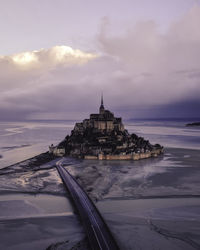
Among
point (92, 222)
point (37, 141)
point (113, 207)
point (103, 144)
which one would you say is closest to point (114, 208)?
point (113, 207)

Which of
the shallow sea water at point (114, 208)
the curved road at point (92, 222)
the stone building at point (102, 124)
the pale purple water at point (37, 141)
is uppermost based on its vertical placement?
the stone building at point (102, 124)

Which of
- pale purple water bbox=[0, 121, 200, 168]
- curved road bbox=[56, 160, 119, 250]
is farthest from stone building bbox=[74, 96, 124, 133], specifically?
curved road bbox=[56, 160, 119, 250]

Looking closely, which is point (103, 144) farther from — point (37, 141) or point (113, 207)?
point (113, 207)

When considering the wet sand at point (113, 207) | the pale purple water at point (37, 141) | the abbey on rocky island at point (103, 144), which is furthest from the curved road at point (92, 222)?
the abbey on rocky island at point (103, 144)

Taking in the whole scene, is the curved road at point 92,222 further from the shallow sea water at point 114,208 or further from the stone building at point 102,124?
the stone building at point 102,124

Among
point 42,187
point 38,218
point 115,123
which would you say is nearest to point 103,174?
point 42,187

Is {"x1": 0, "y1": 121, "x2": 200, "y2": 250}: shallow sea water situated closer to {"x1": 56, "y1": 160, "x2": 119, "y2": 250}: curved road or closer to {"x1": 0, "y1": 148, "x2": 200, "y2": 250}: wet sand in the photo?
{"x1": 0, "y1": 148, "x2": 200, "y2": 250}: wet sand

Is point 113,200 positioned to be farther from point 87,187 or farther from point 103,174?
point 103,174
